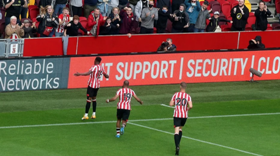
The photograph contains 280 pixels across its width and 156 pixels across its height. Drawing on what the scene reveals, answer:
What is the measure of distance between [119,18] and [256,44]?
22.6ft

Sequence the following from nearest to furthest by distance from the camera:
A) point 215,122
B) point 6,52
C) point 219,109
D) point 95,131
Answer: point 95,131 < point 215,122 < point 219,109 < point 6,52

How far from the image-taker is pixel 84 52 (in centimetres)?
2994

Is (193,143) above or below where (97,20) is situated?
below

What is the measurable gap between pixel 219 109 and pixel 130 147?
284 inches

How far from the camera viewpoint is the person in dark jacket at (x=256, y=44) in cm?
3247

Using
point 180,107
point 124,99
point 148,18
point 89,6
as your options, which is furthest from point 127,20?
point 180,107

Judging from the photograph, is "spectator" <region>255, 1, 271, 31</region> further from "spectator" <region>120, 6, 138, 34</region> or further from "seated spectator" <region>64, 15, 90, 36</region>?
"seated spectator" <region>64, 15, 90, 36</region>

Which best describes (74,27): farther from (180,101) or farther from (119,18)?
(180,101)

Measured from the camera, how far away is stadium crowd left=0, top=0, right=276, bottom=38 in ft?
96.4

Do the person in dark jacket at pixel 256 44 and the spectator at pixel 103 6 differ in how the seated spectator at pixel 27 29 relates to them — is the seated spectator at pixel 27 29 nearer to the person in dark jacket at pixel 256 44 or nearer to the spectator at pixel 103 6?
the spectator at pixel 103 6

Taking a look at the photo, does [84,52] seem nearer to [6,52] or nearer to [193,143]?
[6,52]

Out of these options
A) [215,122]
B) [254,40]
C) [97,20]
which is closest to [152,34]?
[97,20]

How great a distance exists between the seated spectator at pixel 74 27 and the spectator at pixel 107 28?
1109 mm

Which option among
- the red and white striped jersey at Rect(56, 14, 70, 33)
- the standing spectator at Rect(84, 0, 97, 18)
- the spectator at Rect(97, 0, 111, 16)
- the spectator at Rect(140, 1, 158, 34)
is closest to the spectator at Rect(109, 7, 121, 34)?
the spectator at Rect(97, 0, 111, 16)
